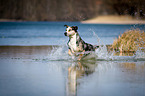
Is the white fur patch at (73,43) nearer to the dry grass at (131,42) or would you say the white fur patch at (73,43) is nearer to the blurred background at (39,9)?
the dry grass at (131,42)

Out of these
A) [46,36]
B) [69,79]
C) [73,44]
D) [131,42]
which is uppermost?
[46,36]

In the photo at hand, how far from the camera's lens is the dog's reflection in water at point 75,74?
23.5 ft

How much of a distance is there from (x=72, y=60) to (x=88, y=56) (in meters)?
0.72

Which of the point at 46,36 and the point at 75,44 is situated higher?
the point at 46,36

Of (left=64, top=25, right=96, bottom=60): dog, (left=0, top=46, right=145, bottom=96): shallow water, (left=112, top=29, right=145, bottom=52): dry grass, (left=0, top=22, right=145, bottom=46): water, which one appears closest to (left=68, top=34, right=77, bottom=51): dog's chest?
(left=64, top=25, right=96, bottom=60): dog

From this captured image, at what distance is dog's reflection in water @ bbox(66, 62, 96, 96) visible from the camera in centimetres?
715

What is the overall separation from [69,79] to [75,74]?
0.78m

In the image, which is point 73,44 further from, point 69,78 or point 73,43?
point 69,78

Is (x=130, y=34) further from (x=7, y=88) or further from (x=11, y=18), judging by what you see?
(x=11, y=18)

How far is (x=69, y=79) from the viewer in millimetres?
8312

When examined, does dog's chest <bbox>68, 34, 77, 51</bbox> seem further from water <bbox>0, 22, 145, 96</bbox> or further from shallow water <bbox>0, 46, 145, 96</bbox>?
shallow water <bbox>0, 46, 145, 96</bbox>

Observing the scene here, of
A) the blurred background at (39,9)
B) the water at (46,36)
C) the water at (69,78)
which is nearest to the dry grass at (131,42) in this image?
the water at (46,36)

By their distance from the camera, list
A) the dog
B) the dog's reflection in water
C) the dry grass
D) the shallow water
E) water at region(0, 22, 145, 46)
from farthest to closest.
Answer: water at region(0, 22, 145, 46)
the dry grass
the dog
the dog's reflection in water
the shallow water

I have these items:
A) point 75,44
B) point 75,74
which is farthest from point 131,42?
point 75,74
